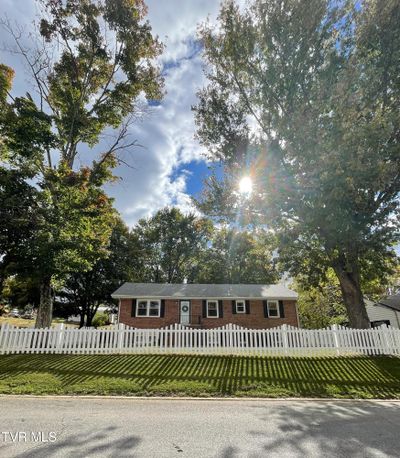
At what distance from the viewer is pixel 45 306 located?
15227 mm

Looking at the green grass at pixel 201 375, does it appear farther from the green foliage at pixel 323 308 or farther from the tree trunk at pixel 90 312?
the tree trunk at pixel 90 312

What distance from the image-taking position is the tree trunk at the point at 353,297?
14391 mm

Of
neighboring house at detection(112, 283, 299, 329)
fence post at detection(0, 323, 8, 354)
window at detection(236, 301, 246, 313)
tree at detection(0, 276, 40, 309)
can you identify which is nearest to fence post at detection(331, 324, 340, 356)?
neighboring house at detection(112, 283, 299, 329)

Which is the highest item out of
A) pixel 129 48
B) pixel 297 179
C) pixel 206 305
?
pixel 129 48

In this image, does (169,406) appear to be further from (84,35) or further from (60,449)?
(84,35)

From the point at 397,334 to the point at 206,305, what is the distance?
11789 millimetres

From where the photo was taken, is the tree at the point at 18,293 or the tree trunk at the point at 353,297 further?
the tree at the point at 18,293

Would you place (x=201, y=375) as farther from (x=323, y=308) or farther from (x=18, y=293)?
(x=18, y=293)

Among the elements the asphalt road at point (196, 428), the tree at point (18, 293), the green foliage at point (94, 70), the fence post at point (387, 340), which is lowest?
the asphalt road at point (196, 428)

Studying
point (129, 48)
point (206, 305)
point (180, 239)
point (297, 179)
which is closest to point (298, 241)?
point (297, 179)

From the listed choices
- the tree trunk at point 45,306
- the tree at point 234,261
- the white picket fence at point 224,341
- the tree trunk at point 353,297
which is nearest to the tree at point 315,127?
the tree trunk at point 353,297

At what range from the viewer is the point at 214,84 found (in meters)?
17.4

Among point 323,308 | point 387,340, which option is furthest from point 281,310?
point 323,308

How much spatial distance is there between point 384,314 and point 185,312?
18154mm
